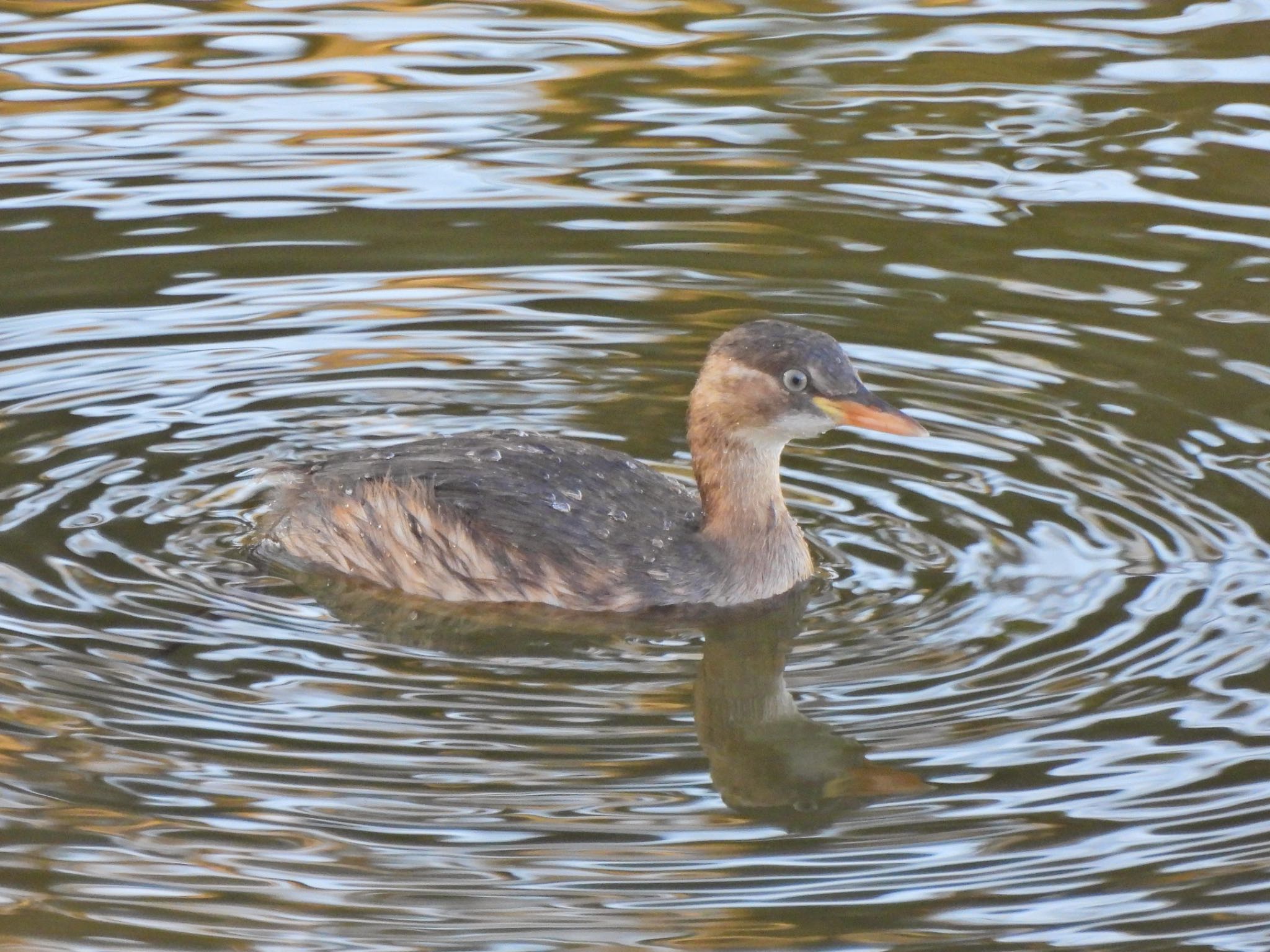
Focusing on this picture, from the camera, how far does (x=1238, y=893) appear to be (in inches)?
206

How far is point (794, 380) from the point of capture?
7.05 metres

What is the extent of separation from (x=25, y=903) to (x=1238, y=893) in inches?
115

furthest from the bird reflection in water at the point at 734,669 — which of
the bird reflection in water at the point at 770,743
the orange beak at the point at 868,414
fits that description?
the orange beak at the point at 868,414

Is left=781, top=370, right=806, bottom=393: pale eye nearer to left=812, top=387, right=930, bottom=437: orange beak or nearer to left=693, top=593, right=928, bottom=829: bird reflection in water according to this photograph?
left=812, top=387, right=930, bottom=437: orange beak

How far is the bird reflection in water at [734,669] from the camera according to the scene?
230 inches

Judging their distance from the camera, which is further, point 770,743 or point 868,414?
point 868,414

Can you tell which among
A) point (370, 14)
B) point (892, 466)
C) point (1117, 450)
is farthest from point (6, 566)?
point (370, 14)

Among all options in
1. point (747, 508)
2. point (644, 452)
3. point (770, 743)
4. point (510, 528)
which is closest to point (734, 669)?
point (770, 743)

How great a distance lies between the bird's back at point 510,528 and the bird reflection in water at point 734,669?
0.07m

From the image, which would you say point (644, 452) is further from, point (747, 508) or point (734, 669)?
point (734, 669)

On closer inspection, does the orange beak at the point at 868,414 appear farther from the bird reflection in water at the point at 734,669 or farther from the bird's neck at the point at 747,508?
the bird reflection in water at the point at 734,669

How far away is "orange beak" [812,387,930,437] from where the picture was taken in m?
6.94

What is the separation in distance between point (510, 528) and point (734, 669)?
0.91m

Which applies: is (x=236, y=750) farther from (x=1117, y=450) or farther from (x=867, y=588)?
(x=1117, y=450)
